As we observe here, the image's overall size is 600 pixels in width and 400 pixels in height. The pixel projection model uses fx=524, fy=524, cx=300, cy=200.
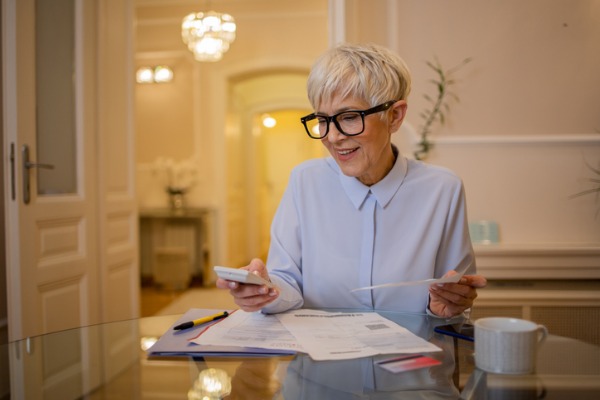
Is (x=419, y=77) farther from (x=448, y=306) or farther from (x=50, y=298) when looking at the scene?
(x=50, y=298)

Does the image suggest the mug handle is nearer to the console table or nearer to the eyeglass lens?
the eyeglass lens

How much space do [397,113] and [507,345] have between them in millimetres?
756

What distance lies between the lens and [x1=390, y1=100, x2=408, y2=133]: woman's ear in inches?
56.4

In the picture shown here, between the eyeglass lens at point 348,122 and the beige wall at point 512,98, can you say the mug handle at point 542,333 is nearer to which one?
the eyeglass lens at point 348,122

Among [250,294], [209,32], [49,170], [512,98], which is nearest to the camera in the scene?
[250,294]

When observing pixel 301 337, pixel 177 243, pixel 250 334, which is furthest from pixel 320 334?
pixel 177 243

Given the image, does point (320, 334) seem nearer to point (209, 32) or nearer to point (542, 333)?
point (542, 333)

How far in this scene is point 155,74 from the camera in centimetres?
636

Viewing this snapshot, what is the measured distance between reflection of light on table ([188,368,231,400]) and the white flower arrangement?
5423 mm

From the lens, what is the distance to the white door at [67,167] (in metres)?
2.37

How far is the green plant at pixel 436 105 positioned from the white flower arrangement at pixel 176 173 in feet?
13.0

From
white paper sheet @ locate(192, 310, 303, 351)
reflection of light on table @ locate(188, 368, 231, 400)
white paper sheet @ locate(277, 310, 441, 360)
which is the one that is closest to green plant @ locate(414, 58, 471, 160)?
white paper sheet @ locate(277, 310, 441, 360)

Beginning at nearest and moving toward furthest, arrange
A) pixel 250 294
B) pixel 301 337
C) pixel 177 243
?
1. pixel 301 337
2. pixel 250 294
3. pixel 177 243

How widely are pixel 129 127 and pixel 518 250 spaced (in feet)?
8.22
